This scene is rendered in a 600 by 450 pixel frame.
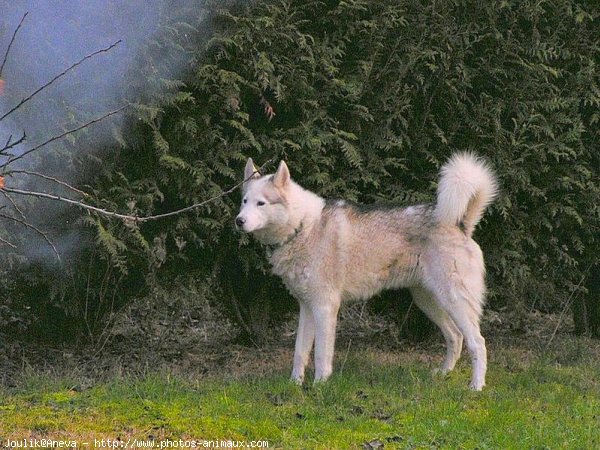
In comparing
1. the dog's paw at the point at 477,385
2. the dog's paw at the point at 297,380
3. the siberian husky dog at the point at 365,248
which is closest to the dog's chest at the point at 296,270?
the siberian husky dog at the point at 365,248

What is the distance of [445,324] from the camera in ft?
22.4

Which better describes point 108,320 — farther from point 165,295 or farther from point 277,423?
point 277,423

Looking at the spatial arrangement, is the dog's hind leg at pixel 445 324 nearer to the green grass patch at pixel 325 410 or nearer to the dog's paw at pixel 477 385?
the green grass patch at pixel 325 410

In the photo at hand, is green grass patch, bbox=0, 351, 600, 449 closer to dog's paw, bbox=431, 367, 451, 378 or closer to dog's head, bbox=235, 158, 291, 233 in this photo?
dog's paw, bbox=431, 367, 451, 378

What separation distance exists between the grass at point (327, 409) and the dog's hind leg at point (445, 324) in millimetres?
235

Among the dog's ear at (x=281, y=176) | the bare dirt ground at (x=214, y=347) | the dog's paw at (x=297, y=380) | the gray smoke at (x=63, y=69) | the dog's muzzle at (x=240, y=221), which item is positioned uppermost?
the gray smoke at (x=63, y=69)

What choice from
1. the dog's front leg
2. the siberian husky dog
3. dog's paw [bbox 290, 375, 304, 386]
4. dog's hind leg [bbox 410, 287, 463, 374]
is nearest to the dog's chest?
the siberian husky dog

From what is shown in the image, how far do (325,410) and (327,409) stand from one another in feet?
0.09

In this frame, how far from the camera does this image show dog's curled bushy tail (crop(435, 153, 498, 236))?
6.32m

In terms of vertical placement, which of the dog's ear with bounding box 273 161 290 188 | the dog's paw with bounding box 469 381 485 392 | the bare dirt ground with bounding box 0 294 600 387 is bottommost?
the bare dirt ground with bounding box 0 294 600 387

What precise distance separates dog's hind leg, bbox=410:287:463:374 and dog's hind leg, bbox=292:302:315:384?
0.85 meters

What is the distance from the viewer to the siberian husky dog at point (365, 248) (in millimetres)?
6344

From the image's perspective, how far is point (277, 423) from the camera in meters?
5.03

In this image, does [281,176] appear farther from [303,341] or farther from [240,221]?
[303,341]
